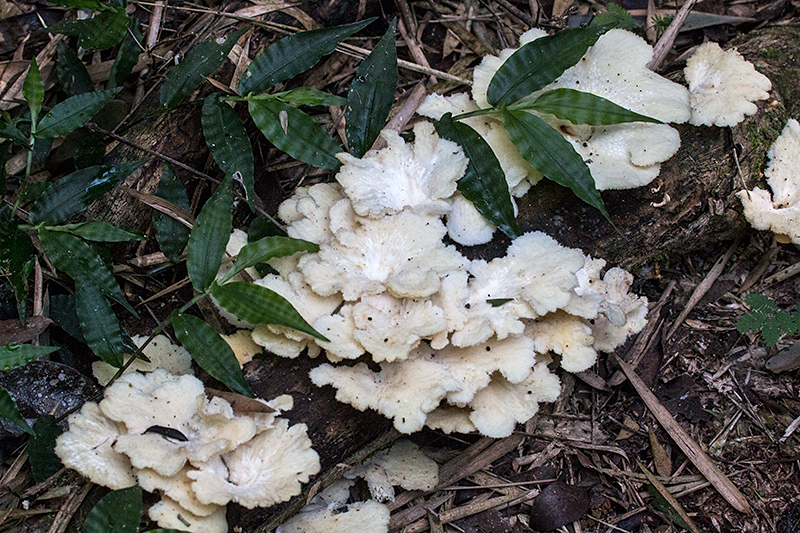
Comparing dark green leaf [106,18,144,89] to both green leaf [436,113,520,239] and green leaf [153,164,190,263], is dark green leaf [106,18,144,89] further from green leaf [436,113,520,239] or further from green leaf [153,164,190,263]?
green leaf [436,113,520,239]

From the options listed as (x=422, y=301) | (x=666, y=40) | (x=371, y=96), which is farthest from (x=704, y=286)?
(x=371, y=96)

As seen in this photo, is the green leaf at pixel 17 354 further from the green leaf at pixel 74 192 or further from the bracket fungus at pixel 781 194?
the bracket fungus at pixel 781 194

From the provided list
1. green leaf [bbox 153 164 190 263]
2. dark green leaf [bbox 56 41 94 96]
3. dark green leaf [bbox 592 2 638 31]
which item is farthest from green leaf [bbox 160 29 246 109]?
dark green leaf [bbox 592 2 638 31]

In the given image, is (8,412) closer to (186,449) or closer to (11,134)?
(186,449)

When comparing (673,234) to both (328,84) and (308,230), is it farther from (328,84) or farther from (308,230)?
(328,84)

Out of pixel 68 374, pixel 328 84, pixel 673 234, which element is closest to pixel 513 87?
pixel 673 234
